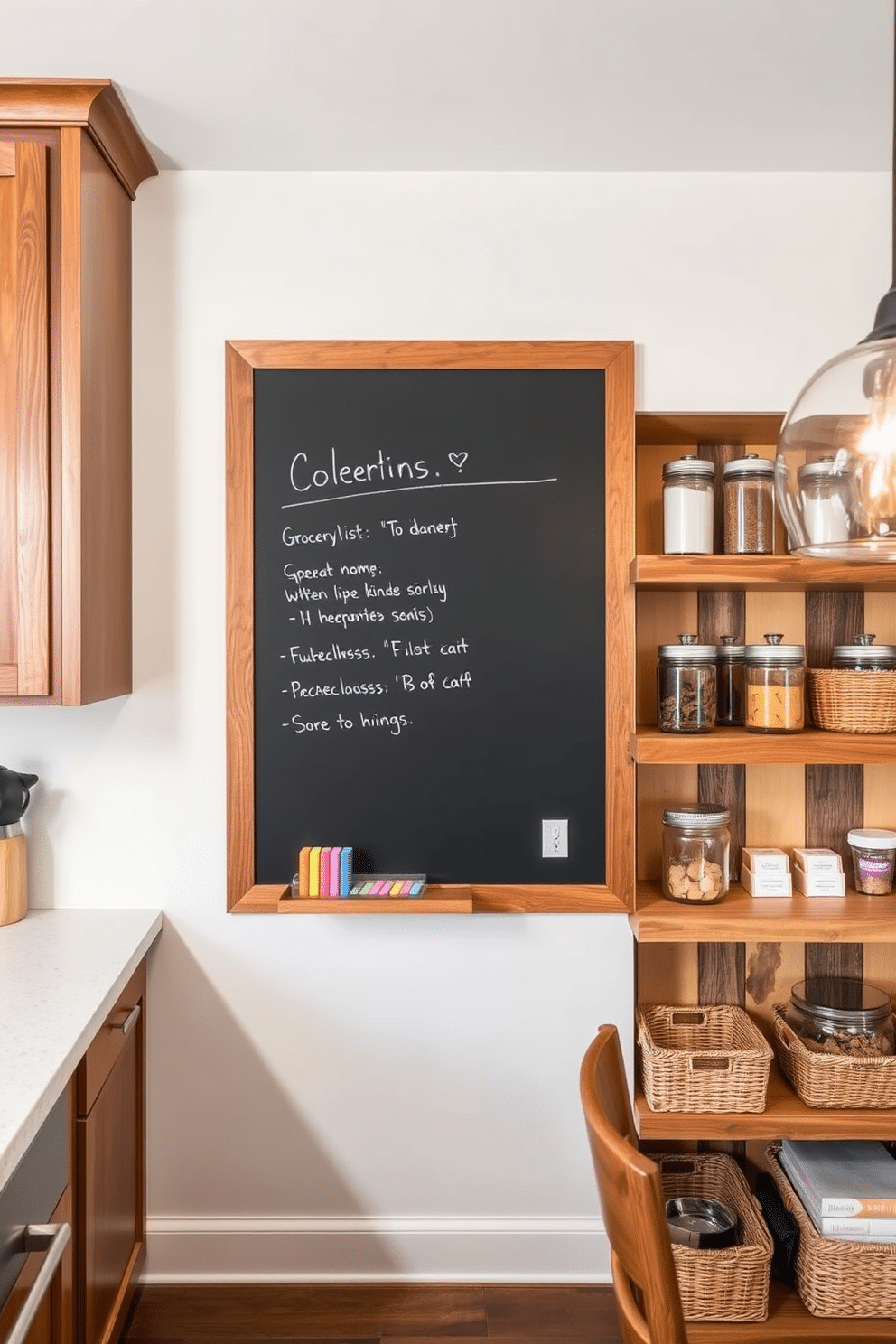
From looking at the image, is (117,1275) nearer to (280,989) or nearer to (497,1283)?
(280,989)

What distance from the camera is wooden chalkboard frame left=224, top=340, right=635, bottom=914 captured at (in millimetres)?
2008

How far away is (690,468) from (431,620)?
2.13ft

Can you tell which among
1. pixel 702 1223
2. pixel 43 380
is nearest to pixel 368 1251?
pixel 702 1223

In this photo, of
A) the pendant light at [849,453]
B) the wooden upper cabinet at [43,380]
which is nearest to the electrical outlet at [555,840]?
the wooden upper cabinet at [43,380]

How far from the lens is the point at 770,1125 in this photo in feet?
6.14

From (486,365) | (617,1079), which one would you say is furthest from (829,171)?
(617,1079)

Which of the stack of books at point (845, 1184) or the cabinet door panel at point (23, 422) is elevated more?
the cabinet door panel at point (23, 422)

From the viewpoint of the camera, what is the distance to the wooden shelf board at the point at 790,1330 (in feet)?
5.94

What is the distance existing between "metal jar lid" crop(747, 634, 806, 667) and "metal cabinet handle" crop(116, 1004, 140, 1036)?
4.96ft

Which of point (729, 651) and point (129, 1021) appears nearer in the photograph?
point (129, 1021)


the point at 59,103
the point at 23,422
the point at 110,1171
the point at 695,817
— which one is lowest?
the point at 110,1171

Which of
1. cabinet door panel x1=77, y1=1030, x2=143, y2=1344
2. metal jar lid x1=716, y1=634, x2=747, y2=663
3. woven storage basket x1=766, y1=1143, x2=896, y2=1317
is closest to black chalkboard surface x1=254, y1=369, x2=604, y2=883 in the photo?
metal jar lid x1=716, y1=634, x2=747, y2=663

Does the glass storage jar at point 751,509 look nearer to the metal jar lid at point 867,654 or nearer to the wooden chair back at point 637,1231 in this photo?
the metal jar lid at point 867,654

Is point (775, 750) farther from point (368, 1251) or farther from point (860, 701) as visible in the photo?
point (368, 1251)
